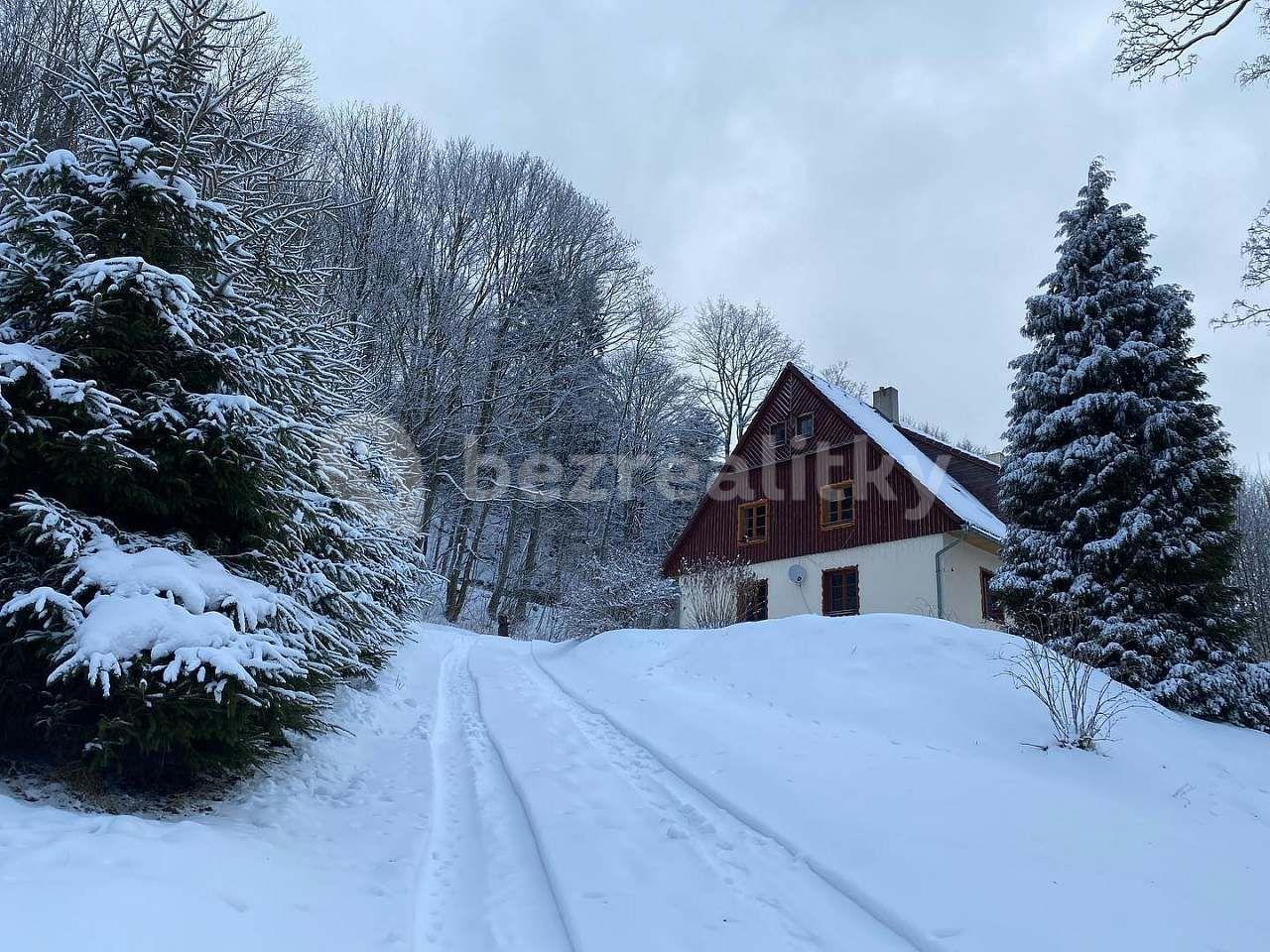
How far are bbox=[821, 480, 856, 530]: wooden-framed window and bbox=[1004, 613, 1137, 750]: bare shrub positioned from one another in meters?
11.2

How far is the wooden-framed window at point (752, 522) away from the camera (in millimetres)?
22125

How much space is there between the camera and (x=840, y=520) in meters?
20.2

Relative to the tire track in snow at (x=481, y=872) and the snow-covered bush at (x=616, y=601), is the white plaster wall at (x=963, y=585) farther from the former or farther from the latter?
the tire track in snow at (x=481, y=872)

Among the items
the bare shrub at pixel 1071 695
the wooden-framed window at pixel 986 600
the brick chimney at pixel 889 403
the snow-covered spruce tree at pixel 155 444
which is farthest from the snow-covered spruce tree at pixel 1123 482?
the brick chimney at pixel 889 403

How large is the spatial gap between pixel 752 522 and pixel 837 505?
315cm

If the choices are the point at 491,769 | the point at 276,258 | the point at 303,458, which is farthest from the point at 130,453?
the point at 491,769

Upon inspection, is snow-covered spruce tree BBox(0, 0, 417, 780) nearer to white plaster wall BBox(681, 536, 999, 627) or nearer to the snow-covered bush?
the snow-covered bush

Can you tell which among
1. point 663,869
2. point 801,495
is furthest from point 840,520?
point 663,869

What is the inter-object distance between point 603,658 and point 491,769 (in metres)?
7.15

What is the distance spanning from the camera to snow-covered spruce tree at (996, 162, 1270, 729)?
10.2m

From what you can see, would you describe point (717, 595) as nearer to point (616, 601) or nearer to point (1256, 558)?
point (616, 601)

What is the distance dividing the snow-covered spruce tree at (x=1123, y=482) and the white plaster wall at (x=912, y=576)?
210 inches

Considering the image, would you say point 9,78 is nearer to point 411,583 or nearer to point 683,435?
point 411,583

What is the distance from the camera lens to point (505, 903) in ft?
12.1
